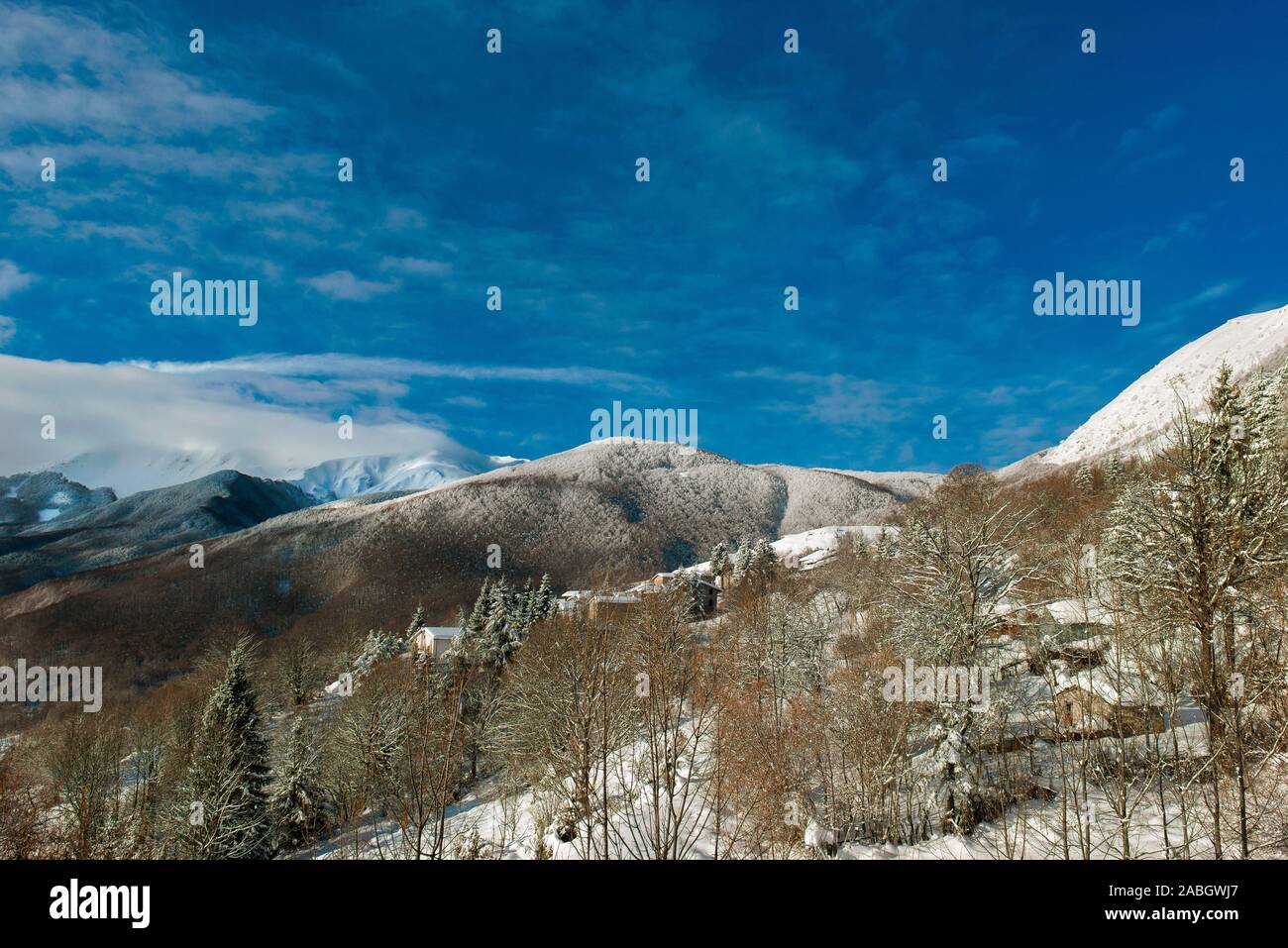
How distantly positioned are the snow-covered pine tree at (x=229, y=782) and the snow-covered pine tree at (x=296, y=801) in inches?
39.0

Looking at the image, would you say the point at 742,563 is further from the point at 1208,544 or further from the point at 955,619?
the point at 1208,544

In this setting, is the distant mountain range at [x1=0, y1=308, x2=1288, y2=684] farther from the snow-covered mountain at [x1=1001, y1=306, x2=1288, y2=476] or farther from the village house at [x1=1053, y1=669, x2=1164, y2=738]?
the village house at [x1=1053, y1=669, x2=1164, y2=738]

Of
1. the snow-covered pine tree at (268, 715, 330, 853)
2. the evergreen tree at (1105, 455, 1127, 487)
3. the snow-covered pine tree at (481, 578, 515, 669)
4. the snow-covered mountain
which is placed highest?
the snow-covered mountain

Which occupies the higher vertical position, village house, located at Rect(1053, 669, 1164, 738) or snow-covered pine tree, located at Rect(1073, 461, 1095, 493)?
snow-covered pine tree, located at Rect(1073, 461, 1095, 493)

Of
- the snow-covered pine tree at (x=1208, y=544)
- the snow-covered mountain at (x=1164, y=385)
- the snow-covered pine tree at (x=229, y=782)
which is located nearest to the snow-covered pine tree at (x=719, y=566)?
the snow-covered pine tree at (x=229, y=782)

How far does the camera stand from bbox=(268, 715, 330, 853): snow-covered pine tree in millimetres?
28562

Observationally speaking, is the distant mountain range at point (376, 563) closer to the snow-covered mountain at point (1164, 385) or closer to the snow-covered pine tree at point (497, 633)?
the snow-covered mountain at point (1164, 385)

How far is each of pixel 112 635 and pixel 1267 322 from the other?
26360 cm

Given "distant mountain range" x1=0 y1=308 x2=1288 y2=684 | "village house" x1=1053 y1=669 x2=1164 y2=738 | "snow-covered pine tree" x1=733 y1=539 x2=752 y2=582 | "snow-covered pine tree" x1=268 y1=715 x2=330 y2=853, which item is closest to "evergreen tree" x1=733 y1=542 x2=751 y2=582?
"snow-covered pine tree" x1=733 y1=539 x2=752 y2=582

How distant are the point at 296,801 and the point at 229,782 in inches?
223

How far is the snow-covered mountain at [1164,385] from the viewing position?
132 metres

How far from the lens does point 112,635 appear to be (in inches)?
Result: 4724

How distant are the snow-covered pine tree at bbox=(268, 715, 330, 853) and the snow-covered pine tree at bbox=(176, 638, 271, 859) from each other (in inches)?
39.0
